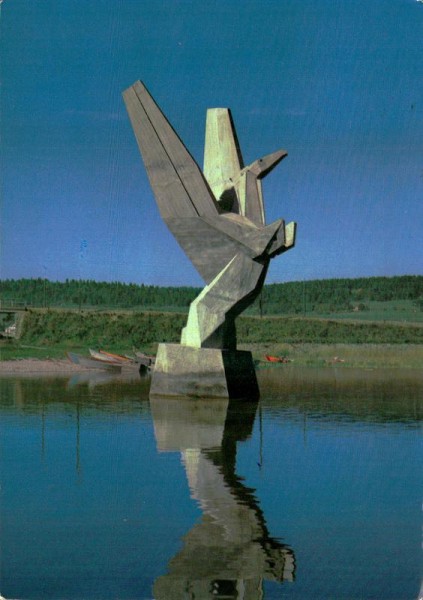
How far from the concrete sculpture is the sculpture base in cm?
2

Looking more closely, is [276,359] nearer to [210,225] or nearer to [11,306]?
[210,225]

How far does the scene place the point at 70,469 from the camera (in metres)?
8.81

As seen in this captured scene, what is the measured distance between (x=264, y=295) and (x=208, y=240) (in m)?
35.6

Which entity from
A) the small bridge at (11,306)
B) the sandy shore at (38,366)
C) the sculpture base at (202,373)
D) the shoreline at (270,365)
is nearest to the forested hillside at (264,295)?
the small bridge at (11,306)

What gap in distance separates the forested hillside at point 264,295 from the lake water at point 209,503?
1276 inches

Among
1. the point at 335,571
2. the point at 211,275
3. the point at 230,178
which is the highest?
the point at 230,178

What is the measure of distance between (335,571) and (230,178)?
10523 mm

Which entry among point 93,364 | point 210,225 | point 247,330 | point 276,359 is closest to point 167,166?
point 210,225

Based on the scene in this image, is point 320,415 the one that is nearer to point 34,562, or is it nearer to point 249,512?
point 249,512

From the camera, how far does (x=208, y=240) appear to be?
14.8 metres

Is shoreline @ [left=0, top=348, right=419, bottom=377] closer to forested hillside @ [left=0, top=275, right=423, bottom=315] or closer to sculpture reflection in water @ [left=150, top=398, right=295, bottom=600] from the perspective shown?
sculpture reflection in water @ [left=150, top=398, right=295, bottom=600]

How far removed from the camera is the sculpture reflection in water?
539cm

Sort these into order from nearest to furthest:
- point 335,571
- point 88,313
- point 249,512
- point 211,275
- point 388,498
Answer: point 335,571, point 249,512, point 388,498, point 211,275, point 88,313

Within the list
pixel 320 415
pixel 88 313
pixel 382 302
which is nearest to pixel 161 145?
pixel 320 415
